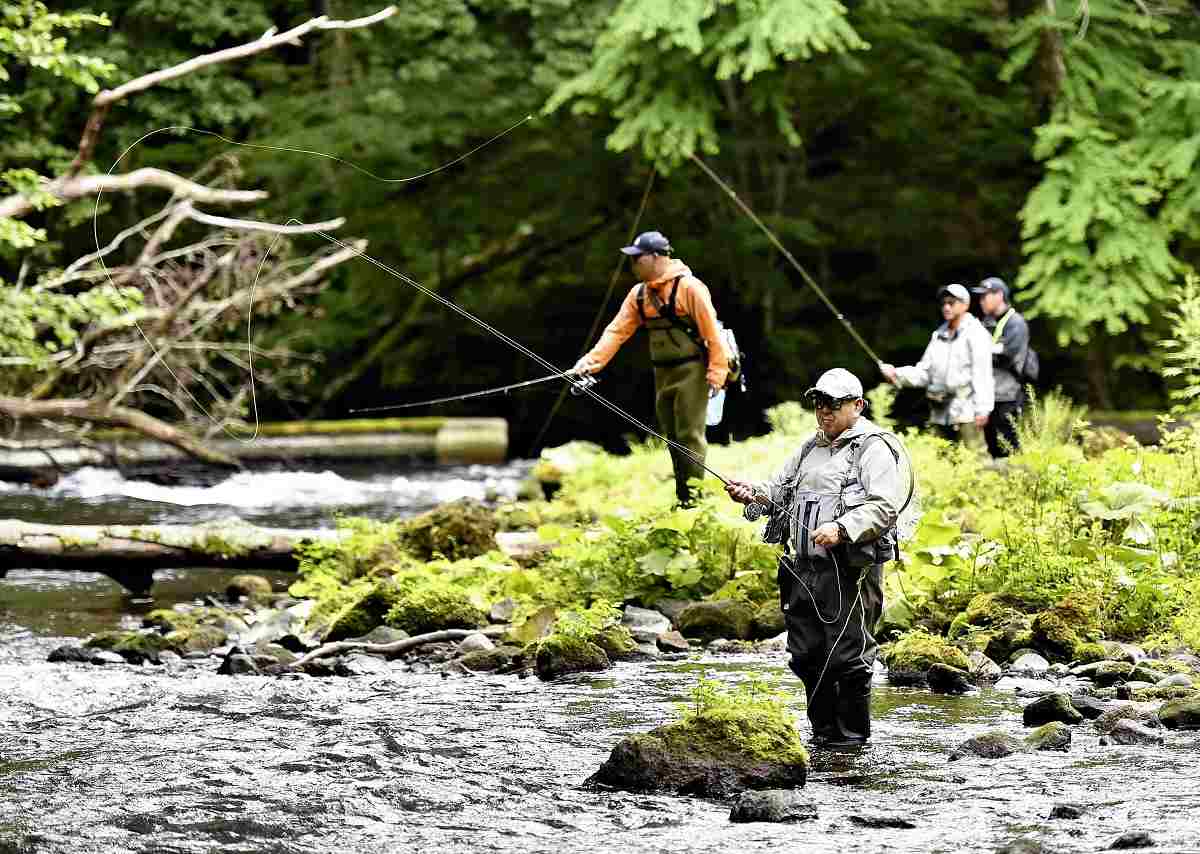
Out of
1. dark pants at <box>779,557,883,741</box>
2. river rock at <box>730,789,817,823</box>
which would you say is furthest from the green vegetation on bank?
river rock at <box>730,789,817,823</box>

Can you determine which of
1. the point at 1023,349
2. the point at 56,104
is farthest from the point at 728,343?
the point at 56,104

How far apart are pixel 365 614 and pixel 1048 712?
412cm

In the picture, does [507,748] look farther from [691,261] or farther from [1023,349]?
[691,261]

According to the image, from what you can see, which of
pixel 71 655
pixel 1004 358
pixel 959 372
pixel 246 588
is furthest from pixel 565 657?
pixel 1004 358

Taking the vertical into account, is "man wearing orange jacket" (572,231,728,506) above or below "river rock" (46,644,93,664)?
above

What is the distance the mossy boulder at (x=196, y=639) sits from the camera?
9.22 metres

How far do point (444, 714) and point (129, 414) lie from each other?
9817 mm

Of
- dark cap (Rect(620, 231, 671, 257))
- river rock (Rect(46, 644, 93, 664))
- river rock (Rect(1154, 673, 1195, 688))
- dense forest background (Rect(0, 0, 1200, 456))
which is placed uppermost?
dense forest background (Rect(0, 0, 1200, 456))

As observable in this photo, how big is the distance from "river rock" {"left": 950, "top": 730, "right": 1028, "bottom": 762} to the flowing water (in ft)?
0.23

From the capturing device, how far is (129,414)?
16.3 m

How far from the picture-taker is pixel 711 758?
5.97 m

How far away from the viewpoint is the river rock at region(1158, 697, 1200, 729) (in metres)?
6.55

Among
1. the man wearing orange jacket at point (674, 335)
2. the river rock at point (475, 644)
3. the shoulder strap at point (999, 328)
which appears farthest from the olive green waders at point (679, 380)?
the shoulder strap at point (999, 328)

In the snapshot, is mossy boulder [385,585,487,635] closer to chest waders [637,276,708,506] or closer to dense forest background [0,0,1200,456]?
chest waders [637,276,708,506]
